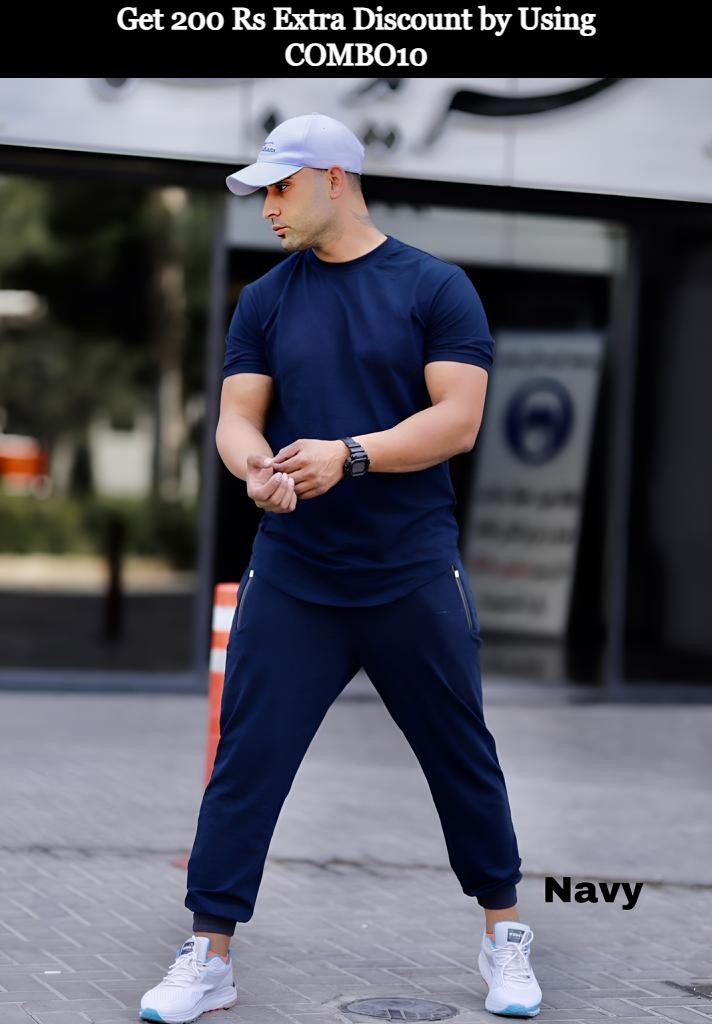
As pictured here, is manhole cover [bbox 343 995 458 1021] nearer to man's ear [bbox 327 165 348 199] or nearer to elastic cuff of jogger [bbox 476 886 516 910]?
elastic cuff of jogger [bbox 476 886 516 910]

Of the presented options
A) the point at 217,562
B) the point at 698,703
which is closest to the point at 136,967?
the point at 217,562

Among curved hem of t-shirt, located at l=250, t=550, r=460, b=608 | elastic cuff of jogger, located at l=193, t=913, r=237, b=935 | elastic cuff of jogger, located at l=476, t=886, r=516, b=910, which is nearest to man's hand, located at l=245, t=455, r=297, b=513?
curved hem of t-shirt, located at l=250, t=550, r=460, b=608

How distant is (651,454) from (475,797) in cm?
696

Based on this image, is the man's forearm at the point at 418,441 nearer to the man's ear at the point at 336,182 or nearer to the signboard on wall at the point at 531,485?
the man's ear at the point at 336,182

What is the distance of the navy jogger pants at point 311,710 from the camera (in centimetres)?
421

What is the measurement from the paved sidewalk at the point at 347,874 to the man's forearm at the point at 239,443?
52.4 inches

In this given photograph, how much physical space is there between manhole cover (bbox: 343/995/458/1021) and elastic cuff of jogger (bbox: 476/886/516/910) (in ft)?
0.89

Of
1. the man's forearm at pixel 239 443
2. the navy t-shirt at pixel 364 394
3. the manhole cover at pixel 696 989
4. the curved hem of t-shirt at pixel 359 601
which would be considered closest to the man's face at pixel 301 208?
the navy t-shirt at pixel 364 394

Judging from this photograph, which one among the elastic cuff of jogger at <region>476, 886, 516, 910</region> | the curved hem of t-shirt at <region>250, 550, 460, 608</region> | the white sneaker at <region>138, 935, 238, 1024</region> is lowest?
the white sneaker at <region>138, 935, 238, 1024</region>

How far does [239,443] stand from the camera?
423cm

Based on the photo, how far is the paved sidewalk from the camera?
4.52 metres

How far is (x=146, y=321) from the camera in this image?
17.2 m
